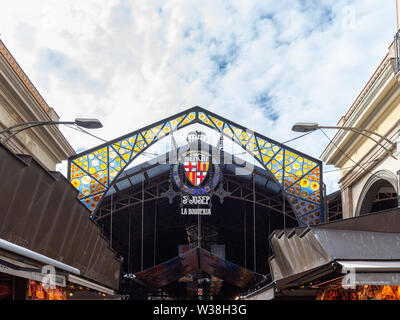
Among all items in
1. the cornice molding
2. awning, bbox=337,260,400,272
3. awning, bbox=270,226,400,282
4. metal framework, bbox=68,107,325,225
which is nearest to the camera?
awning, bbox=337,260,400,272

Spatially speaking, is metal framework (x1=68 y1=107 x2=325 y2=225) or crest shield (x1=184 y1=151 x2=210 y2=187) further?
crest shield (x1=184 y1=151 x2=210 y2=187)

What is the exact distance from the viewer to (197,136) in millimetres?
22812

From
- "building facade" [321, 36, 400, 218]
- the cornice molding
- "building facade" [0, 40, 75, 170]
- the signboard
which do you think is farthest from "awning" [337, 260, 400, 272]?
the signboard

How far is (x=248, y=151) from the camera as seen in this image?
20.7 metres

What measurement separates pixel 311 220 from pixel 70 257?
12152mm

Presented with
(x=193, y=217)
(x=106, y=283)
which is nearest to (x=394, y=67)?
(x=106, y=283)

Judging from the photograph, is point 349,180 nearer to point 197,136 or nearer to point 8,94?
point 197,136

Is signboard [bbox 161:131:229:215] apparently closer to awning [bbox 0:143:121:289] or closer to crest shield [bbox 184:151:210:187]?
crest shield [bbox 184:151:210:187]

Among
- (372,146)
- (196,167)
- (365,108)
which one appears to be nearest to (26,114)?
(196,167)

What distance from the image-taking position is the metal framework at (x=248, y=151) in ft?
65.4

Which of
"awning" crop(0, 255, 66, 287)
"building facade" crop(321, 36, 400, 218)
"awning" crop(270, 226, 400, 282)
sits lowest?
"awning" crop(0, 255, 66, 287)

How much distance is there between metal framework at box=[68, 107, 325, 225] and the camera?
65.4 feet

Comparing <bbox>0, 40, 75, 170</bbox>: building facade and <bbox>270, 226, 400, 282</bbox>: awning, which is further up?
<bbox>0, 40, 75, 170</bbox>: building facade
